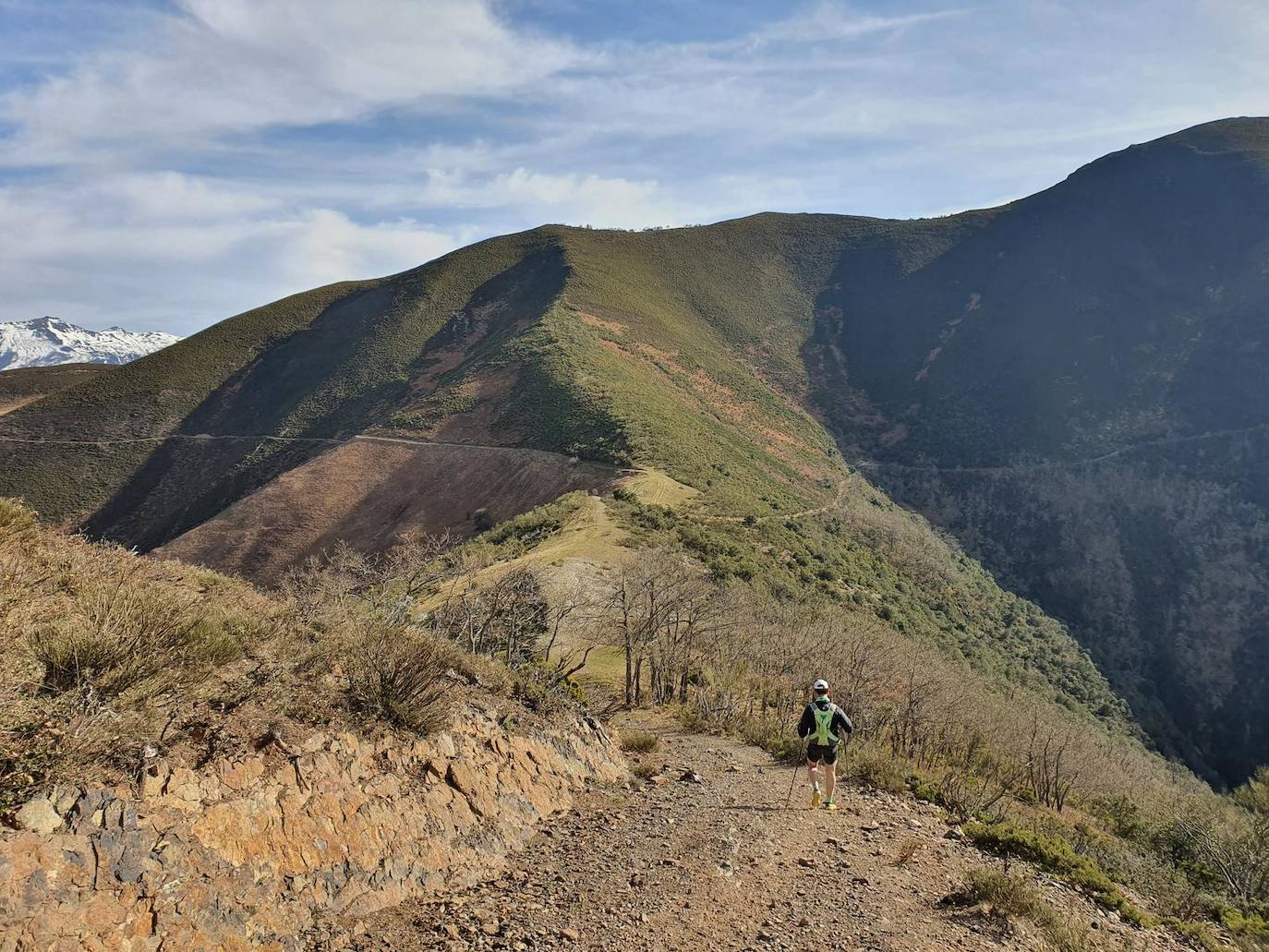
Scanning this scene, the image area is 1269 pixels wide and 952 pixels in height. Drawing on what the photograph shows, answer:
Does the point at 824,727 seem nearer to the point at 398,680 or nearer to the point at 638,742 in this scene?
the point at 638,742

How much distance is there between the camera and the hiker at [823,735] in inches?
335

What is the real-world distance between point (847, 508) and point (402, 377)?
43470mm

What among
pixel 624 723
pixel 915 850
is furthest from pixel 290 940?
pixel 624 723

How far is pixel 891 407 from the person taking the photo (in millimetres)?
73250

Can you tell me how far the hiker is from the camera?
850 centimetres

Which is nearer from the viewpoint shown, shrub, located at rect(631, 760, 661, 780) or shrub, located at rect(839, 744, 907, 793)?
shrub, located at rect(631, 760, 661, 780)

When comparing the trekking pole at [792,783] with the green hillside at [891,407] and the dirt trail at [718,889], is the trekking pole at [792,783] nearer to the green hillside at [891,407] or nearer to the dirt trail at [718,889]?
the dirt trail at [718,889]

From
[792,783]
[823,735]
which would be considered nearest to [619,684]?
[792,783]

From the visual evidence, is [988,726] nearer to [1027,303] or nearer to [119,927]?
[119,927]

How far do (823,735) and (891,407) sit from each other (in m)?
70.1

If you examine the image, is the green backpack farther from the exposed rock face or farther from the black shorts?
the exposed rock face

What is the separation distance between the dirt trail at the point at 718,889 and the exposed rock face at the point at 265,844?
37 cm

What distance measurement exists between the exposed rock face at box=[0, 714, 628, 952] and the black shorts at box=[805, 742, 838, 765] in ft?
11.2

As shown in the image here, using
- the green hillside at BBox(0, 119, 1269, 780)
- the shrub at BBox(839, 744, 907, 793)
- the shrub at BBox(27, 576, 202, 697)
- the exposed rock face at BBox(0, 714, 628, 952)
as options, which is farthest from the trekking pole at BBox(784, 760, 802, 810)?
the green hillside at BBox(0, 119, 1269, 780)
